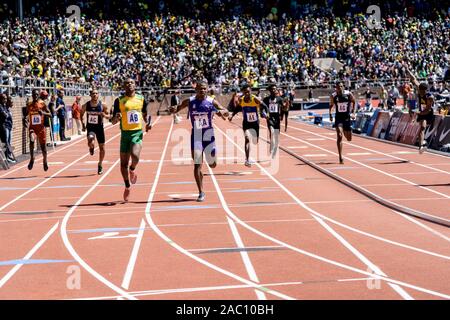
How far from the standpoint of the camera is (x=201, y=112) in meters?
15.4

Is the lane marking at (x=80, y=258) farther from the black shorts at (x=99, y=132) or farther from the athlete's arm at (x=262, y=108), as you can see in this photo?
the athlete's arm at (x=262, y=108)

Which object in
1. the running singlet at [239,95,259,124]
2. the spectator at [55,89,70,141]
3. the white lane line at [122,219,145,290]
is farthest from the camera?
the spectator at [55,89,70,141]

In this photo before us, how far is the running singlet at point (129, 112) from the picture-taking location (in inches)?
609

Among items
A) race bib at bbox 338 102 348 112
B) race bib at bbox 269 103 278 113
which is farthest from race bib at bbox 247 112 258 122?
race bib at bbox 269 103 278 113

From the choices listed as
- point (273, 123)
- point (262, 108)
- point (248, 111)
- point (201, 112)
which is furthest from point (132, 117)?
point (273, 123)

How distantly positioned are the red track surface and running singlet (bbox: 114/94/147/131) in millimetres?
1318

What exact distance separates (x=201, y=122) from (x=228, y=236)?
419 centimetres

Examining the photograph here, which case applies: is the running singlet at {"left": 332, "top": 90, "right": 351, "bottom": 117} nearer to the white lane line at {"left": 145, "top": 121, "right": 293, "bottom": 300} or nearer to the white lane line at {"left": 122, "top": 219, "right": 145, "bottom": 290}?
the white lane line at {"left": 145, "top": 121, "right": 293, "bottom": 300}

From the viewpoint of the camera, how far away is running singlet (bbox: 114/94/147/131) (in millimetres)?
15461

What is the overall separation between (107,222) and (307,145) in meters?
18.1

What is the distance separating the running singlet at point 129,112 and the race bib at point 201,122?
1.00 metres

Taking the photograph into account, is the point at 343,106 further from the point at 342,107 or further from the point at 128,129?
the point at 128,129

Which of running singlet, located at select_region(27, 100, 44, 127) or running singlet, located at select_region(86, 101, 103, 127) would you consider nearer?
running singlet, located at select_region(86, 101, 103, 127)

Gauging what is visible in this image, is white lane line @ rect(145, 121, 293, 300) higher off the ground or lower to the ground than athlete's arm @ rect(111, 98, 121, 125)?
lower
